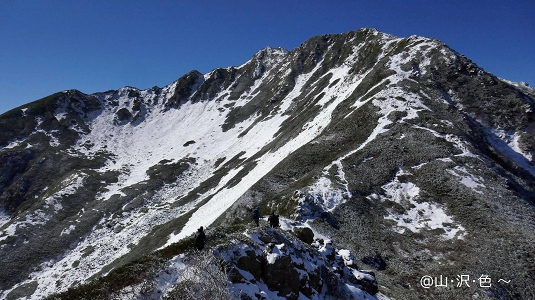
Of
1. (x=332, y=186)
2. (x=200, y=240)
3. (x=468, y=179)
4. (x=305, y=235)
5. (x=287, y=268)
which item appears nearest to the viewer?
(x=200, y=240)

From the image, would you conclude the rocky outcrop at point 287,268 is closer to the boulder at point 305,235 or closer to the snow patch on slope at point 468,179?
the boulder at point 305,235

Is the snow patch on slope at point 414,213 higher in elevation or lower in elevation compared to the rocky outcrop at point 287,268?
lower

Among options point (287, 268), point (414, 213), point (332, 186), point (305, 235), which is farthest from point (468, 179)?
point (287, 268)

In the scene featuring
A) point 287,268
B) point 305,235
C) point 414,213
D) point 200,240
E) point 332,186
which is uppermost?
point 200,240

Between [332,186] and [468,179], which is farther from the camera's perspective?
[332,186]

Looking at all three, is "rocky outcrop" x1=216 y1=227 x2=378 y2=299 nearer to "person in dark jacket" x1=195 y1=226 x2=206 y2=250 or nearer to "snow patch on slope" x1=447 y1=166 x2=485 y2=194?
"person in dark jacket" x1=195 y1=226 x2=206 y2=250

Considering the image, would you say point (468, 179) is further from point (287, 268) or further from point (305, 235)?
point (287, 268)

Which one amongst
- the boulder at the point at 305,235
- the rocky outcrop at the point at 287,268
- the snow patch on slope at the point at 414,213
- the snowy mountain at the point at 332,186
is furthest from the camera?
the snow patch on slope at the point at 414,213

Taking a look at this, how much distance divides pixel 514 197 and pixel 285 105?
76368 mm

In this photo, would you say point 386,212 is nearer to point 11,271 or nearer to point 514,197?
point 514,197

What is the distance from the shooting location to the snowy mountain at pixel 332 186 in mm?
25328

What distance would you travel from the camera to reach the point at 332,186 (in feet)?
116

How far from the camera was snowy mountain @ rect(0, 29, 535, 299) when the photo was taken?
2533 cm

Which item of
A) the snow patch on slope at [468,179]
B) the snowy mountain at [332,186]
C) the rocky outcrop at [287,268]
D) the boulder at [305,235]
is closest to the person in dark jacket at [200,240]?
the snowy mountain at [332,186]
